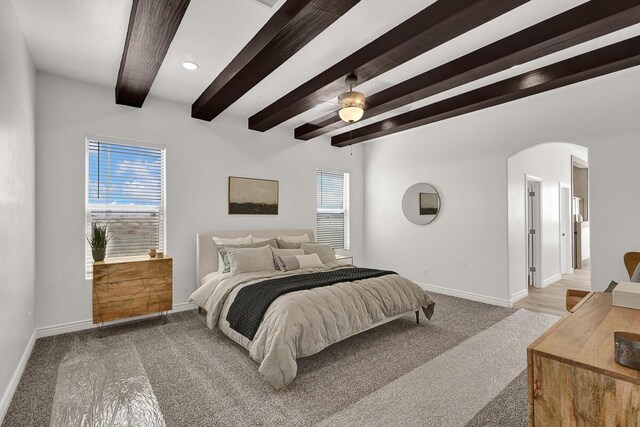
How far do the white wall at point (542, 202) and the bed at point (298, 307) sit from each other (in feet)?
6.64

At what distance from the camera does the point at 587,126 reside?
3750 mm

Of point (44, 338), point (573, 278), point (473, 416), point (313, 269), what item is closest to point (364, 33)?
point (313, 269)

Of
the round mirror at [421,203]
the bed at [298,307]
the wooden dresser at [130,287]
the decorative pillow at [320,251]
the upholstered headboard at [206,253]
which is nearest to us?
the bed at [298,307]

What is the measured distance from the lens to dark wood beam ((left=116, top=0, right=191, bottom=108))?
2.13 meters

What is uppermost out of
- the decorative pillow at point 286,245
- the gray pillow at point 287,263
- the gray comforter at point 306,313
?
the decorative pillow at point 286,245

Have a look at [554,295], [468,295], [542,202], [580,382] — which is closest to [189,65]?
[580,382]

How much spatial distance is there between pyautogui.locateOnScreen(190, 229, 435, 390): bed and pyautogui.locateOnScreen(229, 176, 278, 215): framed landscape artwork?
0.87m

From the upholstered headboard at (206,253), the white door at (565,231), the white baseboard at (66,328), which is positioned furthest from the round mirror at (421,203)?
the white baseboard at (66,328)

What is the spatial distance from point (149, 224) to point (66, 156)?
1.15 m

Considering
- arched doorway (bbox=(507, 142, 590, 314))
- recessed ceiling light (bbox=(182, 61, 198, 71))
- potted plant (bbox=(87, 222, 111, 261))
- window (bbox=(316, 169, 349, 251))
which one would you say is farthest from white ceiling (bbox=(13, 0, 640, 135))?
window (bbox=(316, 169, 349, 251))

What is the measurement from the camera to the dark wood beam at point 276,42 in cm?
210

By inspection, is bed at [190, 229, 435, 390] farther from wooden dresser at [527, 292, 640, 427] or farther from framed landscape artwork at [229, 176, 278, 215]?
wooden dresser at [527, 292, 640, 427]

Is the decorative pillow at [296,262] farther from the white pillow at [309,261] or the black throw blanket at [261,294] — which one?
the black throw blanket at [261,294]

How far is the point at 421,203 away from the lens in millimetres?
5473
